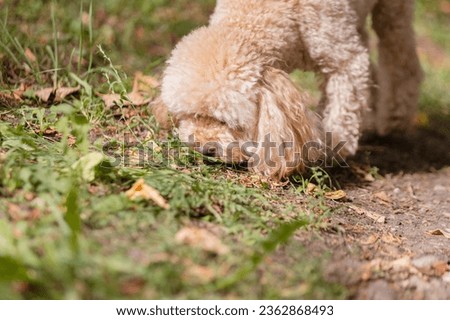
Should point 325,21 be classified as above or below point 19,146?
above

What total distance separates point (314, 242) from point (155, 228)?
0.67 m

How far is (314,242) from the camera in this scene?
2275mm

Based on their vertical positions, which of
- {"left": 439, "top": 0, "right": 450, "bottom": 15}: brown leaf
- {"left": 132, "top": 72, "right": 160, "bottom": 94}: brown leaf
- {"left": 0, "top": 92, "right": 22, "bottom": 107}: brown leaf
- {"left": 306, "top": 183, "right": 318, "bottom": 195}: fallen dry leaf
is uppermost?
{"left": 439, "top": 0, "right": 450, "bottom": 15}: brown leaf

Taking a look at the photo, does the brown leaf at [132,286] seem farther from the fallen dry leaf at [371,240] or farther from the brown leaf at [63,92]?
the brown leaf at [63,92]

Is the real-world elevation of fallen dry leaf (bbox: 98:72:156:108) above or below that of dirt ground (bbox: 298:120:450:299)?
above

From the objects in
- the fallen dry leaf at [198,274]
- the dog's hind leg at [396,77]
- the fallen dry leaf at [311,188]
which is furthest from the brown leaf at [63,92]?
the dog's hind leg at [396,77]

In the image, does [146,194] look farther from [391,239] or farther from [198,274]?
[391,239]

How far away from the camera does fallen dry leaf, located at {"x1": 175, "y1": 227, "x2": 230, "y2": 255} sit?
6.33ft

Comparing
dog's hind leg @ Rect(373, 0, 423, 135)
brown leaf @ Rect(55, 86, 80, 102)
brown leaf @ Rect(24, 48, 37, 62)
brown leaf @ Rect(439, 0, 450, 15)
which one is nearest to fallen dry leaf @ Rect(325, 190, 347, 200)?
dog's hind leg @ Rect(373, 0, 423, 135)

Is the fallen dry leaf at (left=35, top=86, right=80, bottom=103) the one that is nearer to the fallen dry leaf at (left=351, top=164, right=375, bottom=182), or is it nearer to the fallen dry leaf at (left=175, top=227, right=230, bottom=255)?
the fallen dry leaf at (left=175, top=227, right=230, bottom=255)

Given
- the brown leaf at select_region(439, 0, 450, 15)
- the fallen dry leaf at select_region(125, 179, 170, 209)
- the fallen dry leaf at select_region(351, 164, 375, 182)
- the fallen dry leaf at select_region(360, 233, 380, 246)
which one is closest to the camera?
the fallen dry leaf at select_region(125, 179, 170, 209)
